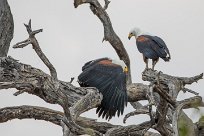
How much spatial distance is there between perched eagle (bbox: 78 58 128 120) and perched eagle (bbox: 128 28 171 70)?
1.14m

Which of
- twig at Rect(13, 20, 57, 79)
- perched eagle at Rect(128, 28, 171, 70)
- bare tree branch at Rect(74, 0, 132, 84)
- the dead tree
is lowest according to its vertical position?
the dead tree

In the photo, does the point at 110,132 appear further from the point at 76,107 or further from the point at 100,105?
the point at 100,105

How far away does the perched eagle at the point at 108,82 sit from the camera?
5871 millimetres

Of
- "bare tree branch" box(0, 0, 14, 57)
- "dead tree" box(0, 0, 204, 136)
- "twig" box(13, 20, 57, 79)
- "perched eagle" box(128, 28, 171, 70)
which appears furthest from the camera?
"perched eagle" box(128, 28, 171, 70)

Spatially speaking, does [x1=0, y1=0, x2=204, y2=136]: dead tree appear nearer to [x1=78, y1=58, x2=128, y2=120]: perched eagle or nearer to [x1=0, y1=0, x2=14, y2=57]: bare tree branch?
[x1=0, y1=0, x2=14, y2=57]: bare tree branch

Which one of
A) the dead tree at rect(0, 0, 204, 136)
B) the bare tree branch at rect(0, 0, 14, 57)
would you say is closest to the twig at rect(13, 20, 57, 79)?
the dead tree at rect(0, 0, 204, 136)

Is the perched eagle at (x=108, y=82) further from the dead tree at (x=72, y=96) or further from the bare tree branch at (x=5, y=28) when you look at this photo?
the bare tree branch at (x=5, y=28)

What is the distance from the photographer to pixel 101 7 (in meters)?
8.37

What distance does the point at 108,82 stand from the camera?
624 cm

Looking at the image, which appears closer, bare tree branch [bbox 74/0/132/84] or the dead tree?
the dead tree

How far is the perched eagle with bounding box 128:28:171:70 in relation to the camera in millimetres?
7668

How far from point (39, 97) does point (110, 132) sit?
51.4 inches

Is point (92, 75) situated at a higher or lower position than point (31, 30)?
lower

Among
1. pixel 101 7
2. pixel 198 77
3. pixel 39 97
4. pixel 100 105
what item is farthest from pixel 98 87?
pixel 101 7
